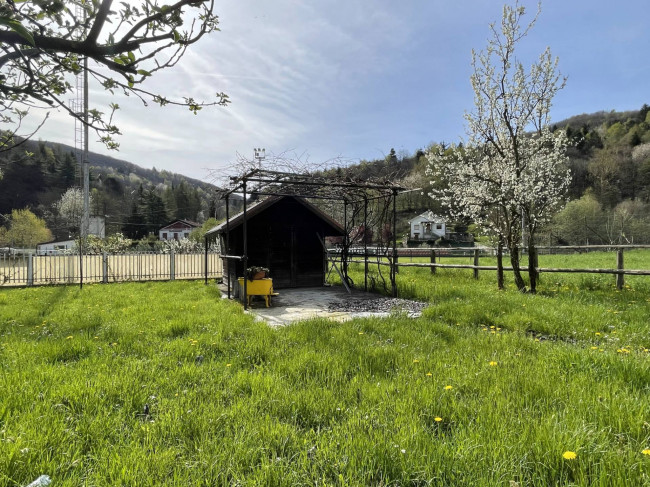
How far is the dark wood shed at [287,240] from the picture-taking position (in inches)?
476

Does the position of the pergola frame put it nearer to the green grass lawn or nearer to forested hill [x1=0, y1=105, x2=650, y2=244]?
the green grass lawn

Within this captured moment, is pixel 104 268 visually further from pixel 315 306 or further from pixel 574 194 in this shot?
pixel 574 194

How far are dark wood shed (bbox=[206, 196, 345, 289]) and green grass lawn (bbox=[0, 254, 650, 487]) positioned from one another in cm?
669

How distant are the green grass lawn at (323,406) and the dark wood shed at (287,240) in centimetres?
669

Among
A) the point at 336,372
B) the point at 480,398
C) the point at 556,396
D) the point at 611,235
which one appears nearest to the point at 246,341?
the point at 336,372

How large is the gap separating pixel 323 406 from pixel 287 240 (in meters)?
10.0

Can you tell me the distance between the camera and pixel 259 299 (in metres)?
9.48

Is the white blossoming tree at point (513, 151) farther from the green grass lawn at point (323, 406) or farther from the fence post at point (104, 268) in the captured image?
the fence post at point (104, 268)

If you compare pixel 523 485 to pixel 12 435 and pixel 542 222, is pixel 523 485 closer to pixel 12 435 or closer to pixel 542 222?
Answer: pixel 12 435

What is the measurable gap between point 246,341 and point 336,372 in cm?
173

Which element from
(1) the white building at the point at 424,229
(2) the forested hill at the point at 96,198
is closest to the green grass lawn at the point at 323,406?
(2) the forested hill at the point at 96,198

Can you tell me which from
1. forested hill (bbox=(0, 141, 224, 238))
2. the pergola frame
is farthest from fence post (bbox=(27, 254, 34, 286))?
forested hill (bbox=(0, 141, 224, 238))

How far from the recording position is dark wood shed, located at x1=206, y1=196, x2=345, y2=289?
12.1 m

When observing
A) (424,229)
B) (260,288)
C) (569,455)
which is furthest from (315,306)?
(424,229)
